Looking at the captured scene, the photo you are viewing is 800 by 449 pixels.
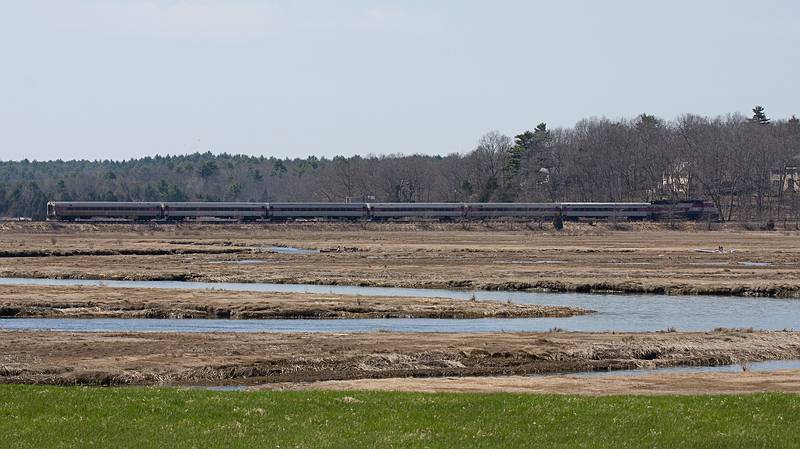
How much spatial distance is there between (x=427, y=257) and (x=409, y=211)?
63.0 metres

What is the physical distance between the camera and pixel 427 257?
82062mm

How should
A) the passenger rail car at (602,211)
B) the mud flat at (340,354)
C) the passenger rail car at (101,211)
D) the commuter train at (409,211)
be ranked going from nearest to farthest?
the mud flat at (340,354)
the passenger rail car at (101,211)
the commuter train at (409,211)
the passenger rail car at (602,211)

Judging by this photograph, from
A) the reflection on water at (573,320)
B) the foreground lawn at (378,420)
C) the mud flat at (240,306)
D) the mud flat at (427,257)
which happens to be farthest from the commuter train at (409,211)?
the foreground lawn at (378,420)

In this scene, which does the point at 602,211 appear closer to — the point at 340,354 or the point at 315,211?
the point at 315,211

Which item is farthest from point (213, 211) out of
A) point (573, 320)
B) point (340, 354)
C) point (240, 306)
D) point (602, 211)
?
point (340, 354)

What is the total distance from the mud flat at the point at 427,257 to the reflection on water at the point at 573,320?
3.37 m

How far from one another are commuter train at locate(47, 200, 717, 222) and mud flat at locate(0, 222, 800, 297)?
19.3 ft

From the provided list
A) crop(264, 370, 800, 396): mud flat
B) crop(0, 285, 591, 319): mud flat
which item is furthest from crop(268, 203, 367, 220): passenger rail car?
crop(264, 370, 800, 396): mud flat

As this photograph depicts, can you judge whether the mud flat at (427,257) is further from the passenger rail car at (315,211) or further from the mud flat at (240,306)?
the mud flat at (240,306)

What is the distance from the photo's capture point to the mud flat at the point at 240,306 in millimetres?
45469

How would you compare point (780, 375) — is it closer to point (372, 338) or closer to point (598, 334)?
point (598, 334)

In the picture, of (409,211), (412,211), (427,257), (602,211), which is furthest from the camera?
(409,211)

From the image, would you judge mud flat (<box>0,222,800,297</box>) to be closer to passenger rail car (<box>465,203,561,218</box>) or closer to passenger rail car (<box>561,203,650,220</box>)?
passenger rail car (<box>465,203,561,218</box>)

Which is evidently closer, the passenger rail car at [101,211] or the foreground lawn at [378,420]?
the foreground lawn at [378,420]
